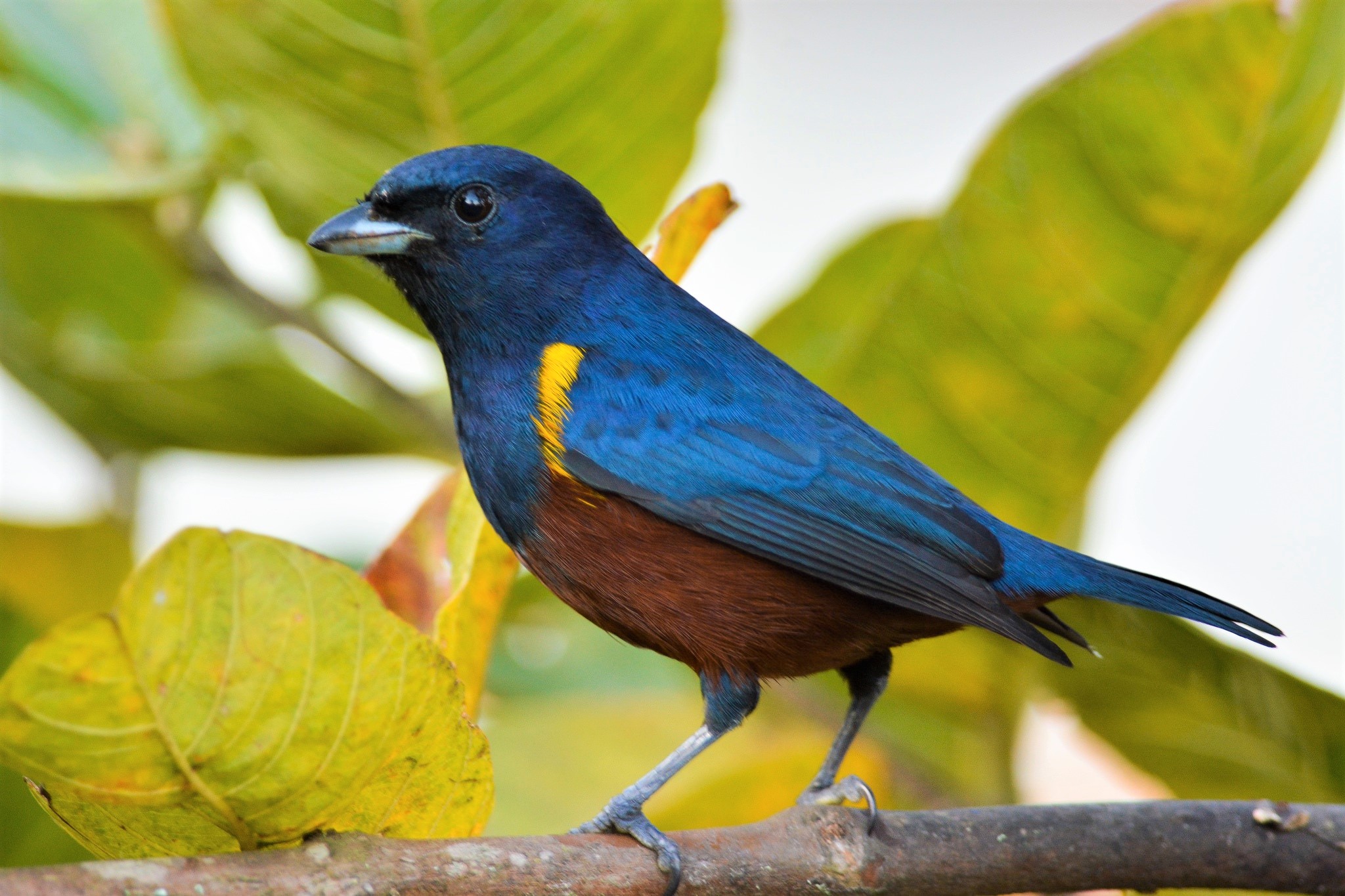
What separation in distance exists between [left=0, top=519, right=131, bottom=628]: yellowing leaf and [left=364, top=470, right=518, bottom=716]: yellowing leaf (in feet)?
3.77

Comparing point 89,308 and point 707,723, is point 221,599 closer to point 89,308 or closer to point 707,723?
point 707,723

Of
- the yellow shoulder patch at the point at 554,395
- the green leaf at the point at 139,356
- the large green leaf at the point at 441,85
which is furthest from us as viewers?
the green leaf at the point at 139,356

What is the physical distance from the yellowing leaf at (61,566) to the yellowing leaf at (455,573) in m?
1.15

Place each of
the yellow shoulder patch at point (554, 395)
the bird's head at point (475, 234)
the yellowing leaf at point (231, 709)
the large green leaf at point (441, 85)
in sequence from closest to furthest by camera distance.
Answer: the yellowing leaf at point (231, 709)
the yellow shoulder patch at point (554, 395)
the bird's head at point (475, 234)
the large green leaf at point (441, 85)

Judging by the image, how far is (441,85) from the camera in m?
2.68

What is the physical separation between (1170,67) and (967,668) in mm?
1277

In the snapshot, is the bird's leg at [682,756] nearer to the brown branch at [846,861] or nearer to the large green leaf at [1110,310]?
the brown branch at [846,861]

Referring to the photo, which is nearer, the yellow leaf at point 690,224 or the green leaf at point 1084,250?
the yellow leaf at point 690,224

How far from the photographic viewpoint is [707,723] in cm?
233

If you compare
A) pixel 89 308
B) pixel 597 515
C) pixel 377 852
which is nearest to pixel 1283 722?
pixel 597 515

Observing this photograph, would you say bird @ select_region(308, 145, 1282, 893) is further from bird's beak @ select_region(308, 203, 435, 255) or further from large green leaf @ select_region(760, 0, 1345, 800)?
large green leaf @ select_region(760, 0, 1345, 800)

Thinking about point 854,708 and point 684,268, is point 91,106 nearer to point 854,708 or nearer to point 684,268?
point 684,268

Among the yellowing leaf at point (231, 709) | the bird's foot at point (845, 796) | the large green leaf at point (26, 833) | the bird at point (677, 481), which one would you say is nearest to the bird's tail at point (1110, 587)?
the bird at point (677, 481)

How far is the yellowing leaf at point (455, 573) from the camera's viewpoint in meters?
2.08
